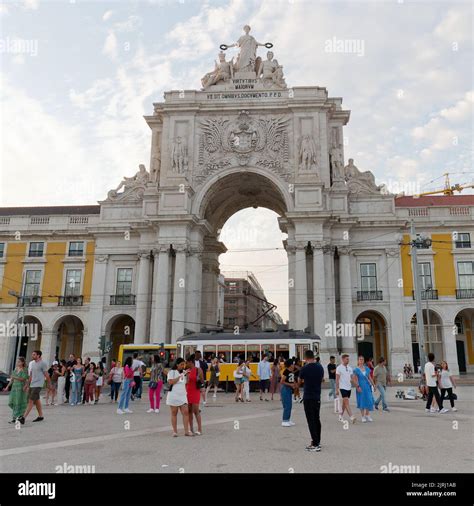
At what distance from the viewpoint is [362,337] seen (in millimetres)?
40406

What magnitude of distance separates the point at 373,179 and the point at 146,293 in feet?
69.9

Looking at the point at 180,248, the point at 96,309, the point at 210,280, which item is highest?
the point at 180,248

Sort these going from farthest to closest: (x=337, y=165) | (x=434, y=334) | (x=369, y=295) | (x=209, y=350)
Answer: (x=337, y=165) → (x=434, y=334) → (x=369, y=295) → (x=209, y=350)

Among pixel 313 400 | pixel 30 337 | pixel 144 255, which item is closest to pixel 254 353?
pixel 144 255

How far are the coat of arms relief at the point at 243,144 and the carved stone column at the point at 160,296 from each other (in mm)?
7170

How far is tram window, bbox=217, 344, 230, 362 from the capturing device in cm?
2658

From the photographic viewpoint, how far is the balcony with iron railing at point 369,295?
3691 centimetres

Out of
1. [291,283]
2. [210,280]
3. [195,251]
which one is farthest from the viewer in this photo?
[210,280]

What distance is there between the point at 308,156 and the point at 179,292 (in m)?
14.9

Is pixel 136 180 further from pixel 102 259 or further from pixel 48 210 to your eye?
pixel 48 210

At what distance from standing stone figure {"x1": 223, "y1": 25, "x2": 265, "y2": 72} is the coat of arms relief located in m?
5.02

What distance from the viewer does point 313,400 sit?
9203 millimetres
